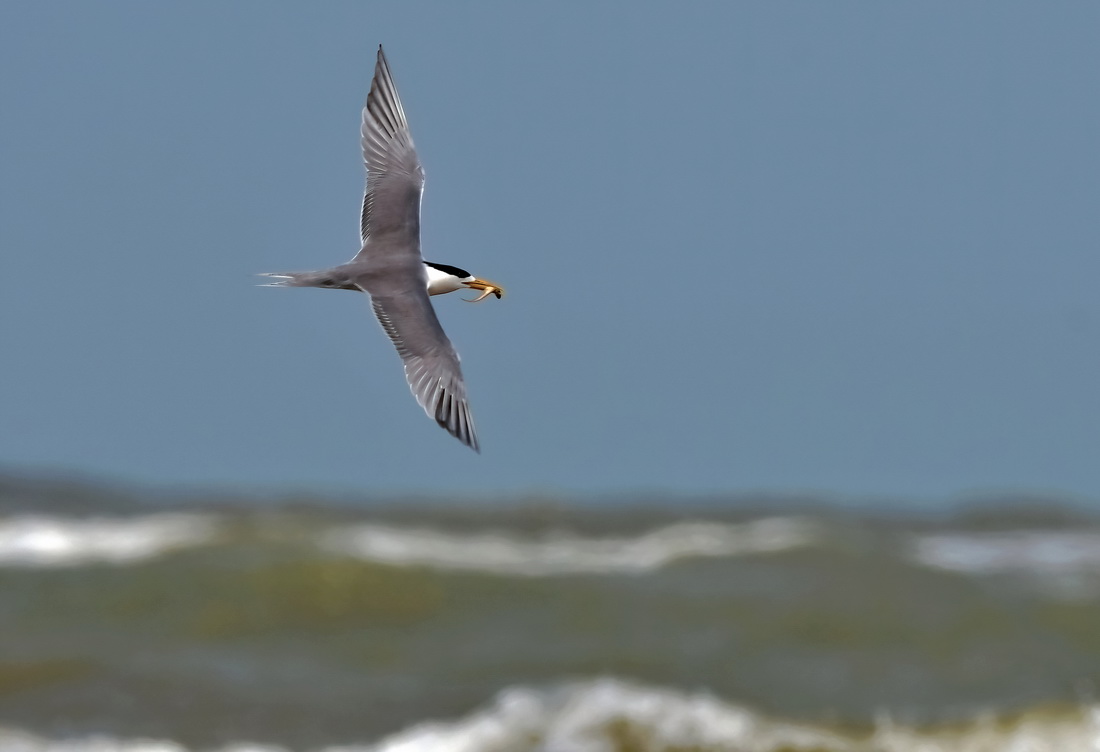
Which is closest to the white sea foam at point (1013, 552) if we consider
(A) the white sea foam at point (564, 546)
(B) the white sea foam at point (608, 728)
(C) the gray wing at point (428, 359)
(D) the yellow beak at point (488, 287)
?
(A) the white sea foam at point (564, 546)

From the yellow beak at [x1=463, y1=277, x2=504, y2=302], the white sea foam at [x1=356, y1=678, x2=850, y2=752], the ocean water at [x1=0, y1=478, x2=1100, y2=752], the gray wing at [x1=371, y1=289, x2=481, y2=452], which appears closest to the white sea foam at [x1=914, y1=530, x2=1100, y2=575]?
the ocean water at [x1=0, y1=478, x2=1100, y2=752]

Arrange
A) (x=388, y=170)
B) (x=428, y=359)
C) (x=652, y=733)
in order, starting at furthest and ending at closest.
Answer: (x=388, y=170) < (x=652, y=733) < (x=428, y=359)

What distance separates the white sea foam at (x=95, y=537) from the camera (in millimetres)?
15023

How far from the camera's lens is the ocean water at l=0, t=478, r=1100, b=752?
32.2 ft

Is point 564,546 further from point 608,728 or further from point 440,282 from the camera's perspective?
point 440,282

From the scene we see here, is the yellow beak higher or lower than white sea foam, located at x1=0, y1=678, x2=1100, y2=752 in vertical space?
higher

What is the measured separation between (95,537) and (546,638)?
6.93m

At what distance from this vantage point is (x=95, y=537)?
1653 centimetres

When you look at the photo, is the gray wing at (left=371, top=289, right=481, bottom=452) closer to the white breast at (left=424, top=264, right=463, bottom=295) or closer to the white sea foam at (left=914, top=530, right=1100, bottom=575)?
the white breast at (left=424, top=264, right=463, bottom=295)

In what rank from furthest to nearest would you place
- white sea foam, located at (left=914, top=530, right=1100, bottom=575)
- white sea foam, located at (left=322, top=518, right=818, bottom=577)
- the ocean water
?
white sea foam, located at (left=914, top=530, right=1100, bottom=575), white sea foam, located at (left=322, top=518, right=818, bottom=577), the ocean water

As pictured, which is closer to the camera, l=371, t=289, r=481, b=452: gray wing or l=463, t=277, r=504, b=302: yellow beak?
l=371, t=289, r=481, b=452: gray wing

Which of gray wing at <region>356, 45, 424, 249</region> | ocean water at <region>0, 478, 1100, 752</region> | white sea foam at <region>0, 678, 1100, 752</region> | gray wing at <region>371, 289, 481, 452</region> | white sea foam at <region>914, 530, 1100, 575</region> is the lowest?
white sea foam at <region>0, 678, 1100, 752</region>

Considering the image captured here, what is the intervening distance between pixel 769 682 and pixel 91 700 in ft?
15.6

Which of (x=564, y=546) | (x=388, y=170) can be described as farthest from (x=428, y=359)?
(x=564, y=546)
